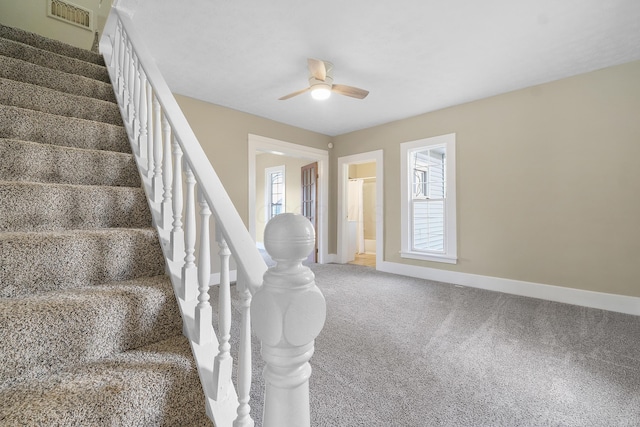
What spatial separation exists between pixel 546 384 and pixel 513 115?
291 cm

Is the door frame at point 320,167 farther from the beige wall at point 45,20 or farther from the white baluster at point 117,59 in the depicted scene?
the beige wall at point 45,20

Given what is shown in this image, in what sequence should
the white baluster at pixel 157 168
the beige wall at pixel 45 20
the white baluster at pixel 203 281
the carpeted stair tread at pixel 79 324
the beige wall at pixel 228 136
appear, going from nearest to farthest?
the carpeted stair tread at pixel 79 324 → the white baluster at pixel 203 281 → the white baluster at pixel 157 168 → the beige wall at pixel 45 20 → the beige wall at pixel 228 136

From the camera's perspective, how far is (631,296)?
8.75 feet

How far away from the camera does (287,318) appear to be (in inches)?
21.1

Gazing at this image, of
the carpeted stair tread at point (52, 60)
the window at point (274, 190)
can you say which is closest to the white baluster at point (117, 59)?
the carpeted stair tread at point (52, 60)

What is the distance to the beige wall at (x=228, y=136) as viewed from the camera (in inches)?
144

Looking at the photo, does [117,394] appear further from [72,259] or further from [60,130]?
[60,130]

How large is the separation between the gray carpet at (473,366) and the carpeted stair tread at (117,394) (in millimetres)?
612

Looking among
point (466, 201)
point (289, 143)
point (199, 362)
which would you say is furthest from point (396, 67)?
point (199, 362)

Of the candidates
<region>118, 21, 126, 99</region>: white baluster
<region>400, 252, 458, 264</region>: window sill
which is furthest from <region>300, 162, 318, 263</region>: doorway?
<region>118, 21, 126, 99</region>: white baluster

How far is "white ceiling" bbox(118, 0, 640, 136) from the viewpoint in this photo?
80.2 inches

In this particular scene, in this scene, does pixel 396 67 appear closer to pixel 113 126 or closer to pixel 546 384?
pixel 113 126

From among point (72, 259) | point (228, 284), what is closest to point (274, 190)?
point (72, 259)

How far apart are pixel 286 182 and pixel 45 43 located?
5.12 meters
